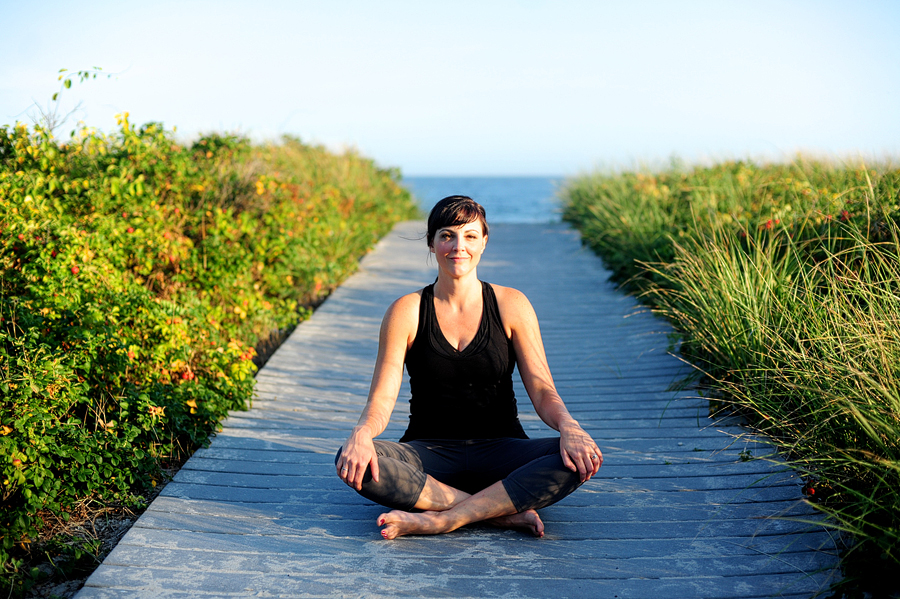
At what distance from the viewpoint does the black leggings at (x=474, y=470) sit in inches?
104

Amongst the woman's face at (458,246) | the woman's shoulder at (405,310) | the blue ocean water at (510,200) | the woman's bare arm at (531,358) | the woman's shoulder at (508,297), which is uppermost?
the blue ocean water at (510,200)

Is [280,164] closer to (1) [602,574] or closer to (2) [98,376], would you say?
(2) [98,376]

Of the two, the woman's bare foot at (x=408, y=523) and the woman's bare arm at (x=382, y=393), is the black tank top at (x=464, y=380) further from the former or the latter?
the woman's bare foot at (x=408, y=523)

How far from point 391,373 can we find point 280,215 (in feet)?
14.4

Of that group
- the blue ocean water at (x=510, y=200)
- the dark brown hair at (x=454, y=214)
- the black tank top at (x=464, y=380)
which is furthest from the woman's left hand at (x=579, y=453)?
the blue ocean water at (x=510, y=200)

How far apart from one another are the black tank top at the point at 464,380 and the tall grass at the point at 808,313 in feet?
3.73

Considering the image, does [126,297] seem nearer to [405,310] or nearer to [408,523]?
[405,310]

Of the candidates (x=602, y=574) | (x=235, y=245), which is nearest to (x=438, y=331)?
(x=602, y=574)

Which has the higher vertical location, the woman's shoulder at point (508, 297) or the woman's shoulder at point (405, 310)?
the woman's shoulder at point (508, 297)

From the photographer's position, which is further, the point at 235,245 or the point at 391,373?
the point at 235,245

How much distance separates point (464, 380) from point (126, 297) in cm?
233

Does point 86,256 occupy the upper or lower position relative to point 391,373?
upper

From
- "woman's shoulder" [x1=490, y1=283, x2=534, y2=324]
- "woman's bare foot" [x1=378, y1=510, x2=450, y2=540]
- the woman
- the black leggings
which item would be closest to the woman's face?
the woman

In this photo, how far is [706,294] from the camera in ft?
15.2
